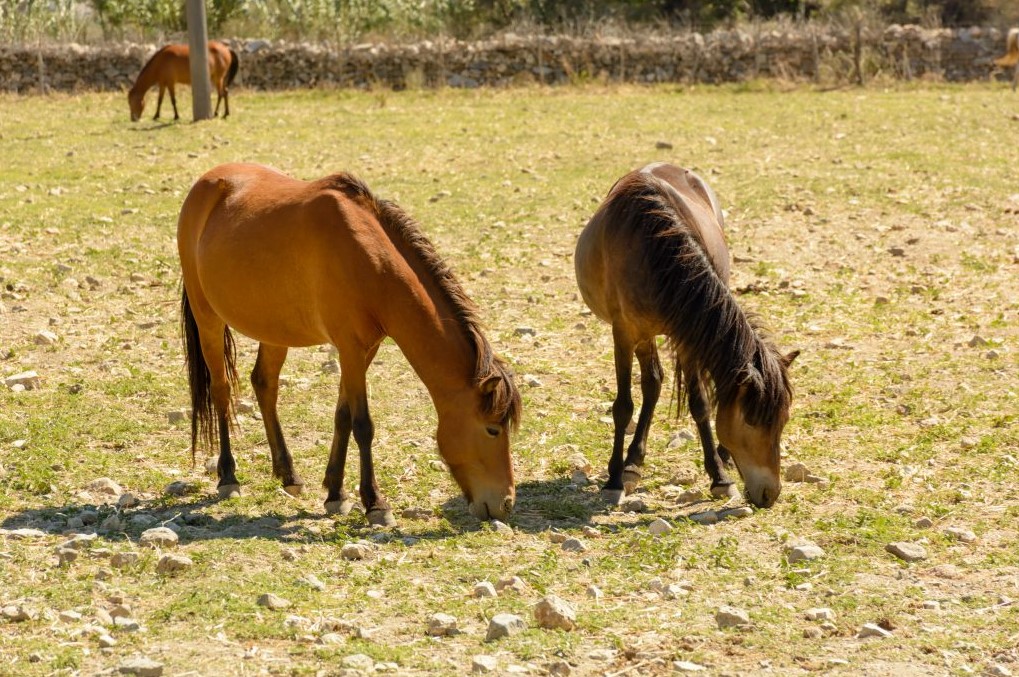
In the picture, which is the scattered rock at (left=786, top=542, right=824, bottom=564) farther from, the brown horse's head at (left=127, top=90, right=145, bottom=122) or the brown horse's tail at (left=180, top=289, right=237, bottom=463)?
the brown horse's head at (left=127, top=90, right=145, bottom=122)

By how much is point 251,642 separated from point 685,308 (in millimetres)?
2717

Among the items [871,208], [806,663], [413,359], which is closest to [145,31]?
[871,208]

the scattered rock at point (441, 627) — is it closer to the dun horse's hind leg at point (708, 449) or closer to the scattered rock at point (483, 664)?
the scattered rock at point (483, 664)

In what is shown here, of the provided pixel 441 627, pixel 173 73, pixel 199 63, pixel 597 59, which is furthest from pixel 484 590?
pixel 597 59

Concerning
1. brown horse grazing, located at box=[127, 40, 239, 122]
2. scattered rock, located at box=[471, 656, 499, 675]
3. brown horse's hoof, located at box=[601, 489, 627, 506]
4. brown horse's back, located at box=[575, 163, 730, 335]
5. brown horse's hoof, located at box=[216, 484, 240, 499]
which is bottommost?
→ brown horse's hoof, located at box=[601, 489, 627, 506]

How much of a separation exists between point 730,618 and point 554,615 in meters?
0.68

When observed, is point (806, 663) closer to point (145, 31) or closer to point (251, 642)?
point (251, 642)

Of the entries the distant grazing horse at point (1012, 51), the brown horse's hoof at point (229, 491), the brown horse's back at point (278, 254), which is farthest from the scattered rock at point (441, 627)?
the distant grazing horse at point (1012, 51)

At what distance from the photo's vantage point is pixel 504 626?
15.1ft

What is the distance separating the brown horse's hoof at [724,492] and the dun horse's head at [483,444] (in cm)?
130

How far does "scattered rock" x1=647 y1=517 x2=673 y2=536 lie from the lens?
588 centimetres

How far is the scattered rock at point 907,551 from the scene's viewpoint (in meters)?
5.43

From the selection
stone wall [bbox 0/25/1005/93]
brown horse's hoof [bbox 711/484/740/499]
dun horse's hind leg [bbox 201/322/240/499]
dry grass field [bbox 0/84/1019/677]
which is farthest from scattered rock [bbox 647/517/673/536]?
stone wall [bbox 0/25/1005/93]

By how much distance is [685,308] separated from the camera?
20.0 ft
